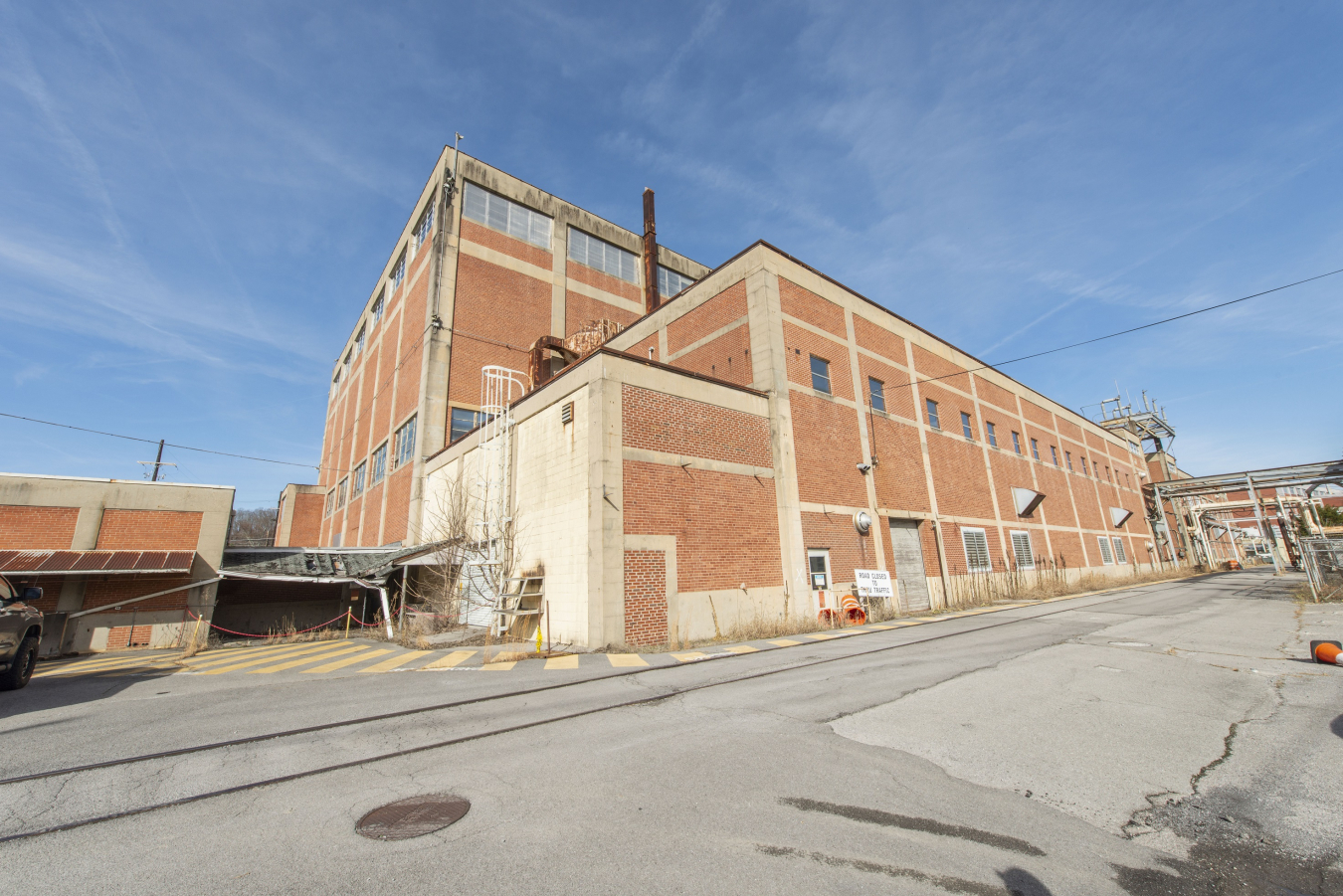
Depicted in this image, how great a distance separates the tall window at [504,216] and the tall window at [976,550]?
973 inches

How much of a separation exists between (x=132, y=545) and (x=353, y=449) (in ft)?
65.2

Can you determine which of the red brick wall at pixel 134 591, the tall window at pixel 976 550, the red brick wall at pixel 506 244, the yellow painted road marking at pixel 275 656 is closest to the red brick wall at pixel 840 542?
the tall window at pixel 976 550

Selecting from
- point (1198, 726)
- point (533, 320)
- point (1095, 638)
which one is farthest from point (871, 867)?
point (533, 320)

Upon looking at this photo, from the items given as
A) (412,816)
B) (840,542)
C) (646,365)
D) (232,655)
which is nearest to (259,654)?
(232,655)

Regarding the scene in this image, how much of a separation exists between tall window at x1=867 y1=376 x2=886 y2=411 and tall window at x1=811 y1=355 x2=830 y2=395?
2.54m

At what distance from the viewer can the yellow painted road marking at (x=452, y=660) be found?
384 inches

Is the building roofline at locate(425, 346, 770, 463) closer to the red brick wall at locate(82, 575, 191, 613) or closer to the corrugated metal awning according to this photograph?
the corrugated metal awning

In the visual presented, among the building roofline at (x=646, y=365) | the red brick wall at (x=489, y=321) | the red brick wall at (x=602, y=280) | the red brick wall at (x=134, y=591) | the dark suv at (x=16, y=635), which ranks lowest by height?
the dark suv at (x=16, y=635)

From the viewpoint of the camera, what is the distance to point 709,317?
18797 millimetres

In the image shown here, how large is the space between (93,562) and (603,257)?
2536 cm

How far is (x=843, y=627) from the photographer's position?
48.0 ft

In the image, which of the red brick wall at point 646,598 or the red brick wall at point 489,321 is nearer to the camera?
the red brick wall at point 646,598

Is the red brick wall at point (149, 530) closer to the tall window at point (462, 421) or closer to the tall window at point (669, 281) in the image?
the tall window at point (462, 421)

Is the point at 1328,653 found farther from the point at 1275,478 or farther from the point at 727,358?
the point at 1275,478
